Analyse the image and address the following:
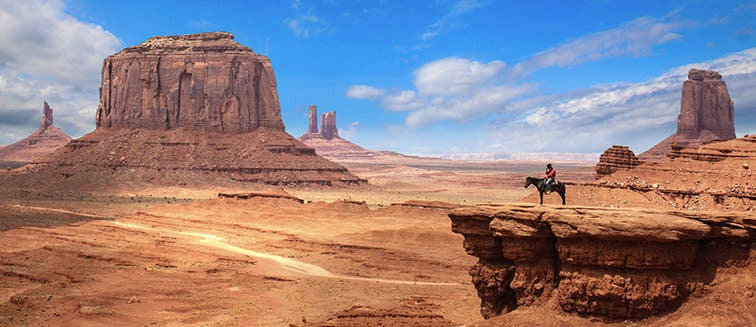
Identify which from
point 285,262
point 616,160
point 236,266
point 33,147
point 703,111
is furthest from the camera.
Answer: point 33,147

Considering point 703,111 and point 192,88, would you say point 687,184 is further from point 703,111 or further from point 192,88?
point 192,88

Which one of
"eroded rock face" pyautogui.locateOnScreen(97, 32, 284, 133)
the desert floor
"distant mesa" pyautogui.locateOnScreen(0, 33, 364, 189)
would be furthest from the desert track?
"eroded rock face" pyautogui.locateOnScreen(97, 32, 284, 133)

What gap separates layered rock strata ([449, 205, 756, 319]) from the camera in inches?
496

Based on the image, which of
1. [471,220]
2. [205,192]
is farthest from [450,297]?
[205,192]

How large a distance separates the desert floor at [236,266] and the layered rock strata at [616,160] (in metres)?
12.8

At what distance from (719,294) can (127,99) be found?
114 meters

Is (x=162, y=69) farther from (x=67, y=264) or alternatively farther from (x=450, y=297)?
(x=450, y=297)

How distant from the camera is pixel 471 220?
15.6m

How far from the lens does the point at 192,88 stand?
113 metres

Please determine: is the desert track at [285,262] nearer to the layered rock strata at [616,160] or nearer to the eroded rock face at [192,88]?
the layered rock strata at [616,160]

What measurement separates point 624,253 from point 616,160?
38789 millimetres

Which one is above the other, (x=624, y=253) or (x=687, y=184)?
(x=687, y=184)

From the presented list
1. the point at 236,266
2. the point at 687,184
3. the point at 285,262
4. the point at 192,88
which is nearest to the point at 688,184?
the point at 687,184

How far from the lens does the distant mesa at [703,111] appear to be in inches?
4646
